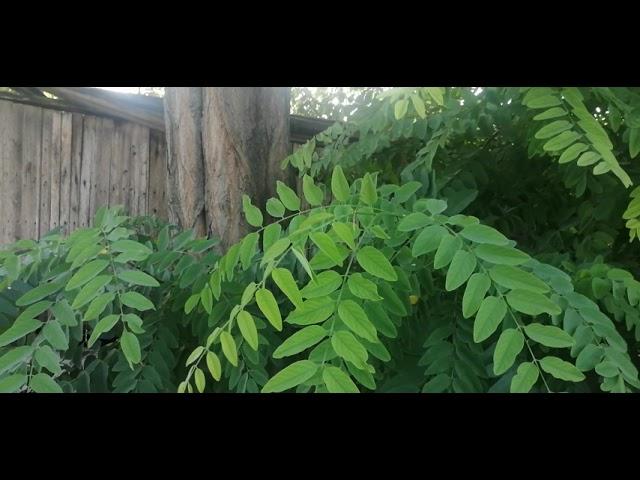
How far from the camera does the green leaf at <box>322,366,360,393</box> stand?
29.4 inches

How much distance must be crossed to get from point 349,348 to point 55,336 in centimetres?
56

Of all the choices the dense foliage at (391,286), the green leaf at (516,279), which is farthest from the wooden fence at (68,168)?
the green leaf at (516,279)

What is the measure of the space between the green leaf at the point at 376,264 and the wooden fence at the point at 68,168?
2286mm

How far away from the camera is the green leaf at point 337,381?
75 cm

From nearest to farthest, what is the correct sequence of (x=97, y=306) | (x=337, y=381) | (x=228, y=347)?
(x=337, y=381) → (x=228, y=347) → (x=97, y=306)

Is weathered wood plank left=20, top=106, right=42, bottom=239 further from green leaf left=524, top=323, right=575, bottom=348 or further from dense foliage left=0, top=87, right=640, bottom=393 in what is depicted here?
green leaf left=524, top=323, right=575, bottom=348

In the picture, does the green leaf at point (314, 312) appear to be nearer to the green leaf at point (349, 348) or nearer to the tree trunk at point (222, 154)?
the green leaf at point (349, 348)

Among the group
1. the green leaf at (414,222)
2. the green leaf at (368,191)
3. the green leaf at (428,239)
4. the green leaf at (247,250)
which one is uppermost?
the green leaf at (368,191)

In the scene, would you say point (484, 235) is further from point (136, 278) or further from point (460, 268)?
point (136, 278)

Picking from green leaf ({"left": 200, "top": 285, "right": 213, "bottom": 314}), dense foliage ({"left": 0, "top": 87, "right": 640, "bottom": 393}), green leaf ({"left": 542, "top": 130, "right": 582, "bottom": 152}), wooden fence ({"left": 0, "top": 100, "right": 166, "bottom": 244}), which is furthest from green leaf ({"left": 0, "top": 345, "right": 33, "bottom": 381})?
wooden fence ({"left": 0, "top": 100, "right": 166, "bottom": 244})

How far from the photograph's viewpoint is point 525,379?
79 centimetres

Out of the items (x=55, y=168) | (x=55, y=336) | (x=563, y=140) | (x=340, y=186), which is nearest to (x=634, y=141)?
(x=563, y=140)

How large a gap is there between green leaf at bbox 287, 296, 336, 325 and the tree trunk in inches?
31.0
